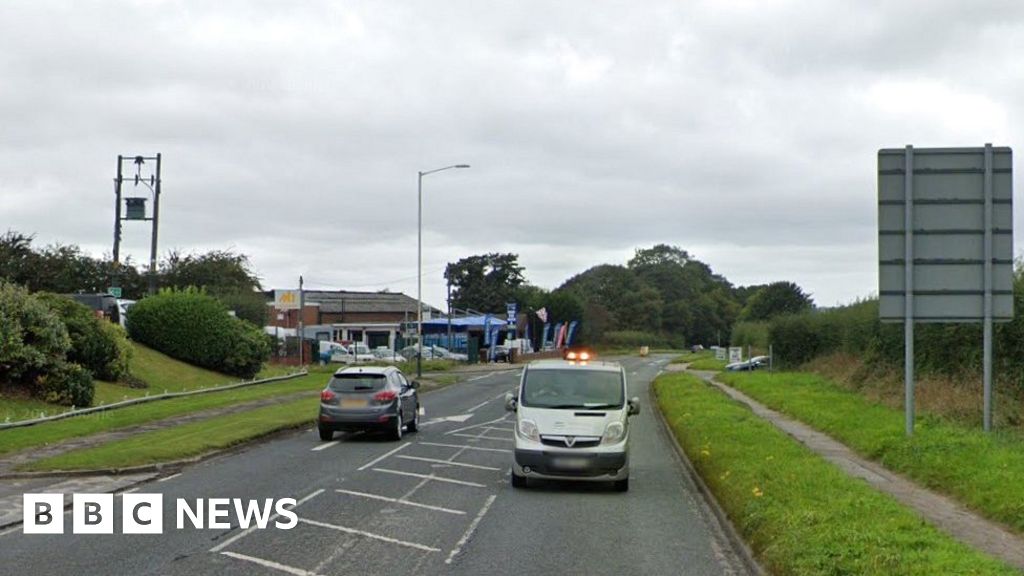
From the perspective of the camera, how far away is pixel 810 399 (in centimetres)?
3066

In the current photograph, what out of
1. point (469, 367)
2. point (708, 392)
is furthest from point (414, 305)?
point (708, 392)

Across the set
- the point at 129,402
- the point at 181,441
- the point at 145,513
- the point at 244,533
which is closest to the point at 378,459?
the point at 181,441

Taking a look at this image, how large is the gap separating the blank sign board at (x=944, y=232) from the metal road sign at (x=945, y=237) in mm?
17

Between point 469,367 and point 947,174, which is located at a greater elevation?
point 947,174

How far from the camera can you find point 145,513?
12.8 metres

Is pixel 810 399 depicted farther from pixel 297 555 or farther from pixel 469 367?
pixel 469 367

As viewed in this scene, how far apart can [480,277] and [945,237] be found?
107 meters

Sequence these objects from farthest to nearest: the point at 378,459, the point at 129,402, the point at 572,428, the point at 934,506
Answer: the point at 129,402 → the point at 378,459 → the point at 572,428 → the point at 934,506

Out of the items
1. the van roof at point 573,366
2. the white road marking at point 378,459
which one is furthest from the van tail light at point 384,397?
the van roof at point 573,366

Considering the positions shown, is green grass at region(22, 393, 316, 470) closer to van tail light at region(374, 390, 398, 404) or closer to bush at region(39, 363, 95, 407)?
van tail light at region(374, 390, 398, 404)

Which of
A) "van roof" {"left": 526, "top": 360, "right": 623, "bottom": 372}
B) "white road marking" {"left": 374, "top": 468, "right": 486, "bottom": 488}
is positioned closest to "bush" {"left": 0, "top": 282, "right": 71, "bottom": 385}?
"white road marking" {"left": 374, "top": 468, "right": 486, "bottom": 488}

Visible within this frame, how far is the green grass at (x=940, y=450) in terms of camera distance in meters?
12.9

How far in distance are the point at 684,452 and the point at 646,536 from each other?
9.19 meters

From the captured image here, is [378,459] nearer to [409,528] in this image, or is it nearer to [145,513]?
[145,513]
